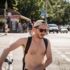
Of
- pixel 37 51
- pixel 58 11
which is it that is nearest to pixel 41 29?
pixel 37 51

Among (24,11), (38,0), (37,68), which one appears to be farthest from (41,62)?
(38,0)

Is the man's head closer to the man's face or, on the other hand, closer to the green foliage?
the man's face

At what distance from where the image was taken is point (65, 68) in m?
15.4

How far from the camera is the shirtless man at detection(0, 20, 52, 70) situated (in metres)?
5.11

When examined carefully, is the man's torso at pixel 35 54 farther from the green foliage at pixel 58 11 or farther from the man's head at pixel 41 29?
the green foliage at pixel 58 11

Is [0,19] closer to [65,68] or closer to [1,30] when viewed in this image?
[1,30]

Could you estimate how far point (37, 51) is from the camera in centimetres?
518

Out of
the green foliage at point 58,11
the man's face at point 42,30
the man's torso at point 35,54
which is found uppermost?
the man's face at point 42,30

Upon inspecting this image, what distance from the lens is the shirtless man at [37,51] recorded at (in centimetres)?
511

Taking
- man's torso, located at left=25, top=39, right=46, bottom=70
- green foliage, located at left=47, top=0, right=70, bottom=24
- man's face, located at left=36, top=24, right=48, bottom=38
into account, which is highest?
man's face, located at left=36, top=24, right=48, bottom=38

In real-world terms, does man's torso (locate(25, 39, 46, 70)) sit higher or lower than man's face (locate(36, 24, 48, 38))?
lower

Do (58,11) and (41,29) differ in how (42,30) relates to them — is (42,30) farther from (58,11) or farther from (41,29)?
(58,11)

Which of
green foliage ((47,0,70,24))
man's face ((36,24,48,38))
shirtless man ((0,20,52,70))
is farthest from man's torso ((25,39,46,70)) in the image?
green foliage ((47,0,70,24))

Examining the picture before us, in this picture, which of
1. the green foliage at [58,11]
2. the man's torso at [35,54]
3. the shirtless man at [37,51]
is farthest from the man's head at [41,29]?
the green foliage at [58,11]
